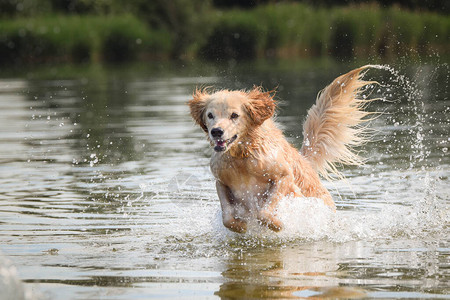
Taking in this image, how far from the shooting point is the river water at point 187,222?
18.0 feet

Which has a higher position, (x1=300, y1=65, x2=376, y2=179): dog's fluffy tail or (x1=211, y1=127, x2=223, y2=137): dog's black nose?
(x1=300, y1=65, x2=376, y2=179): dog's fluffy tail

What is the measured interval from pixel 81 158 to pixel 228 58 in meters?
23.8

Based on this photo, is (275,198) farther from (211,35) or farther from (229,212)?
(211,35)

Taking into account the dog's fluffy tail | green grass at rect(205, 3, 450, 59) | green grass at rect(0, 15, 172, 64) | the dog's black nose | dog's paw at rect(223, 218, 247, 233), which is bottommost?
dog's paw at rect(223, 218, 247, 233)

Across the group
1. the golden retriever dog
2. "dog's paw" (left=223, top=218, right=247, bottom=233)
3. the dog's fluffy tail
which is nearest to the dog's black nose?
the golden retriever dog

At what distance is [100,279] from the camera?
5684 mm

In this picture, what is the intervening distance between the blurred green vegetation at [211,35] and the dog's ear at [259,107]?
21.3 meters

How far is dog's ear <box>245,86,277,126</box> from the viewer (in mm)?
6965

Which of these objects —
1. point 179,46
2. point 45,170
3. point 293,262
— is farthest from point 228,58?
point 293,262

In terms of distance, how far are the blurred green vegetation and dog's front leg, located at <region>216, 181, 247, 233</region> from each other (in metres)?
21.4

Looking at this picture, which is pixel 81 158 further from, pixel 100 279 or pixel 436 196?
pixel 100 279

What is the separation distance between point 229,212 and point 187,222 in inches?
23.4

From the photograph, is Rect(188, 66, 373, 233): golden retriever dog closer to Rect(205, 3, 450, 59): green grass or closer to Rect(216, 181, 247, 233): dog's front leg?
Rect(216, 181, 247, 233): dog's front leg

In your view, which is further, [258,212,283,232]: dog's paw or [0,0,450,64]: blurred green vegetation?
[0,0,450,64]: blurred green vegetation
